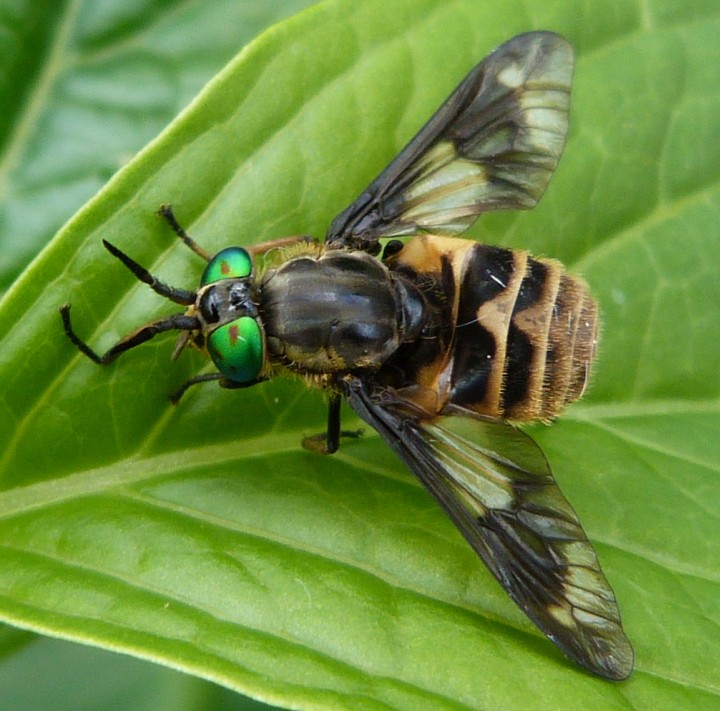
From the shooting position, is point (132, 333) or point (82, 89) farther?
point (82, 89)

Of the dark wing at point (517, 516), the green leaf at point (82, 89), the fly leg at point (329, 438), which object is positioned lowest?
the dark wing at point (517, 516)

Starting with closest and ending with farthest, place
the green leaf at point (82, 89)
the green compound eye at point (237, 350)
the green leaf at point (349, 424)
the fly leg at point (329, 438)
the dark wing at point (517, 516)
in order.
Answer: the green leaf at point (349, 424), the dark wing at point (517, 516), the green compound eye at point (237, 350), the fly leg at point (329, 438), the green leaf at point (82, 89)

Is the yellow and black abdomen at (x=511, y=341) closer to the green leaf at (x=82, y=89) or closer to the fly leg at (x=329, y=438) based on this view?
the fly leg at (x=329, y=438)

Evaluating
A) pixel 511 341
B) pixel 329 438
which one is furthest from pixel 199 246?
pixel 511 341

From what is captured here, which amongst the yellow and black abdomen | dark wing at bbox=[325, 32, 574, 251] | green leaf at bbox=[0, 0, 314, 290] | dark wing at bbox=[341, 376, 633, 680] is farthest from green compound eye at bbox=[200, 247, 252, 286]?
green leaf at bbox=[0, 0, 314, 290]

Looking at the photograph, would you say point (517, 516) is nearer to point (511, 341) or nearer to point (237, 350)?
point (511, 341)

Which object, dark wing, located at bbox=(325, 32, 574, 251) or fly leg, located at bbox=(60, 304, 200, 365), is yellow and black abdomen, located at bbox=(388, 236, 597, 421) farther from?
fly leg, located at bbox=(60, 304, 200, 365)

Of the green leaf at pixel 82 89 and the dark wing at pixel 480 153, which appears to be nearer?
the dark wing at pixel 480 153

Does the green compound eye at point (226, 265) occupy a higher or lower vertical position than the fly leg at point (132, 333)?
higher

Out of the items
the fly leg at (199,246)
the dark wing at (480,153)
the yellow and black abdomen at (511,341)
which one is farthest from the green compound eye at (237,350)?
the yellow and black abdomen at (511,341)
